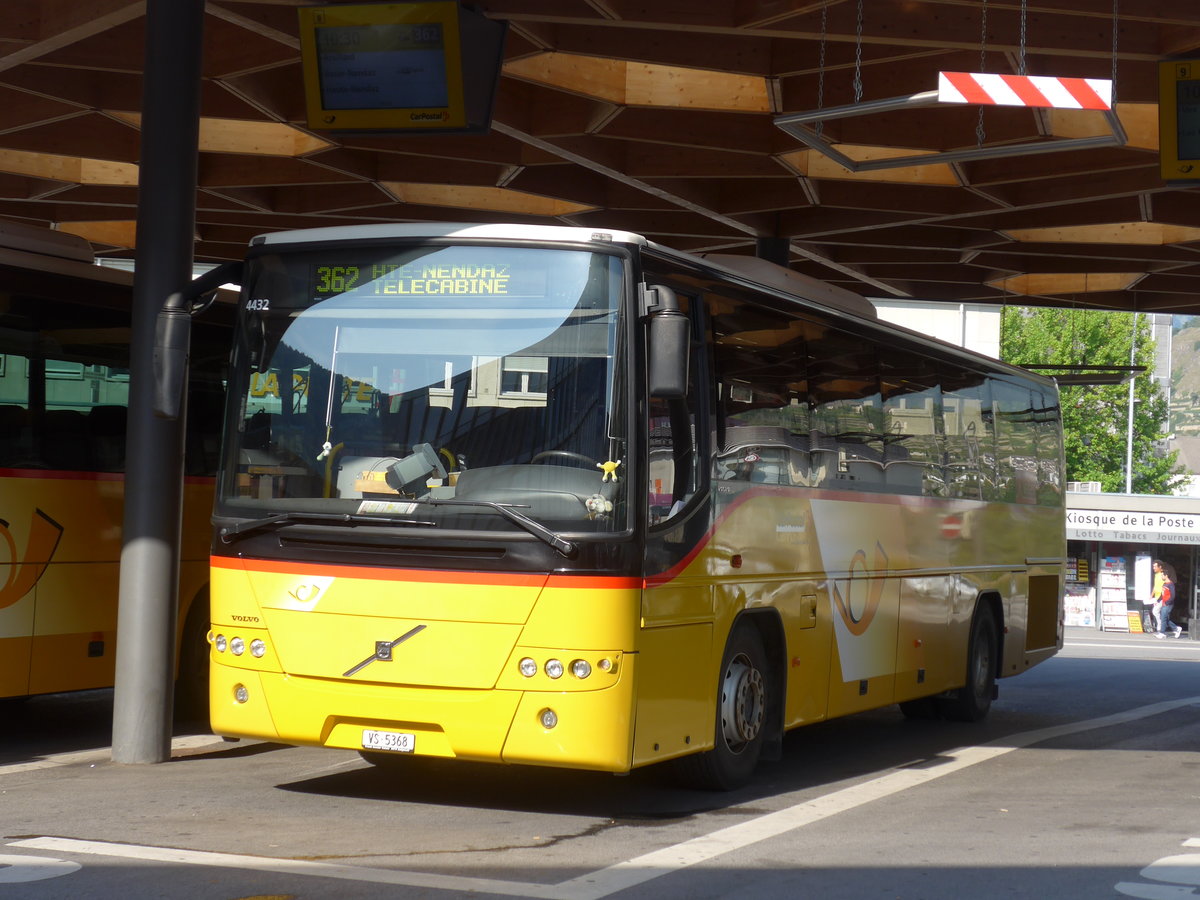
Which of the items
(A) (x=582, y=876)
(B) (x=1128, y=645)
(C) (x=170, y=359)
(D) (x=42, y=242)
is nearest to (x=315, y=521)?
(C) (x=170, y=359)

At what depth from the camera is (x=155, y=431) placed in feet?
34.6

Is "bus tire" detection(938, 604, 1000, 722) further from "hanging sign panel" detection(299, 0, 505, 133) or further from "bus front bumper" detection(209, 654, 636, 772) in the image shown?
"bus front bumper" detection(209, 654, 636, 772)

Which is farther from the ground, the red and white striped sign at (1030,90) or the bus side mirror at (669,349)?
the red and white striped sign at (1030,90)

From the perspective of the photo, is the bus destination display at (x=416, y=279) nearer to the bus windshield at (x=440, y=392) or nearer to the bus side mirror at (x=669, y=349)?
the bus windshield at (x=440, y=392)

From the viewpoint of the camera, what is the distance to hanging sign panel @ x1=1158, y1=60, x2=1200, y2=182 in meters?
11.8

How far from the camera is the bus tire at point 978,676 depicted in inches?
591

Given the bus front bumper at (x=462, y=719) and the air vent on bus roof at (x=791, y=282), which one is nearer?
the bus front bumper at (x=462, y=719)

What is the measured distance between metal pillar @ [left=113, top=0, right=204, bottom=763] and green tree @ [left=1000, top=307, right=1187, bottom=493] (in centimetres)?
5300

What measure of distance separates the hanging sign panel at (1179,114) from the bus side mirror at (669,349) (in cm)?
524

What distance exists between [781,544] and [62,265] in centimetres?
552

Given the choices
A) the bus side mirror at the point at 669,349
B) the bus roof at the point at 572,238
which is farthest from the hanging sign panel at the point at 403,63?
the bus side mirror at the point at 669,349

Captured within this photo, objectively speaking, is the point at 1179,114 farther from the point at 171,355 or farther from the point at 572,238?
the point at 171,355

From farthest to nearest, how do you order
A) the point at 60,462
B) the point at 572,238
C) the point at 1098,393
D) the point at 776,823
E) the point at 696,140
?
the point at 1098,393
the point at 696,140
the point at 60,462
the point at 776,823
the point at 572,238

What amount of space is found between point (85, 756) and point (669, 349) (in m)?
5.49
